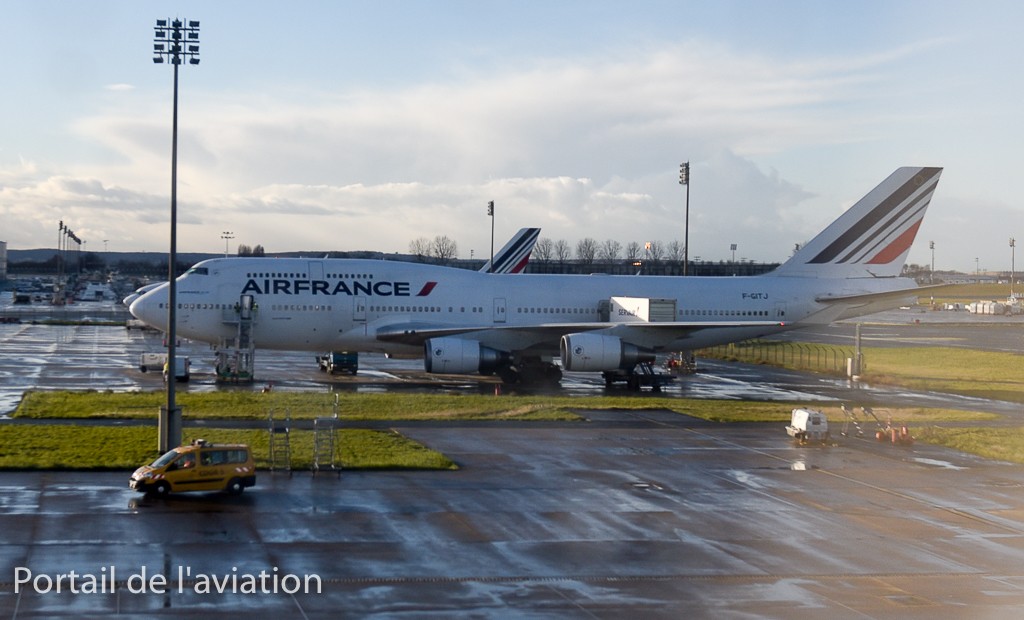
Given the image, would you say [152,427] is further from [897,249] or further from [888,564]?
[897,249]

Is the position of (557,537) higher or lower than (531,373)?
lower

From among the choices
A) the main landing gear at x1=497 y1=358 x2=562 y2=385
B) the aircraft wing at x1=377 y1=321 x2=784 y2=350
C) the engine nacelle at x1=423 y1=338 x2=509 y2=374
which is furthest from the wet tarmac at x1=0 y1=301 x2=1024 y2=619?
the main landing gear at x1=497 y1=358 x2=562 y2=385

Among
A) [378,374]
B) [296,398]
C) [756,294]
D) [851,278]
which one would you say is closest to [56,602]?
[296,398]

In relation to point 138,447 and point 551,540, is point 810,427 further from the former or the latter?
point 138,447

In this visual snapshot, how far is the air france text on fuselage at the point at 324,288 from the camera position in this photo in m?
49.9

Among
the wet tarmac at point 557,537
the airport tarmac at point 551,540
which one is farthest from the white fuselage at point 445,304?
the airport tarmac at point 551,540

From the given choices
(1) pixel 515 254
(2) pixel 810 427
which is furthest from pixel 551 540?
(1) pixel 515 254

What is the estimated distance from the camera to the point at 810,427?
3462 cm

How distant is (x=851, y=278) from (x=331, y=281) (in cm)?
2802

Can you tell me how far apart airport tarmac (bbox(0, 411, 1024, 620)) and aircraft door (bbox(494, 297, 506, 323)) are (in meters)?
21.6

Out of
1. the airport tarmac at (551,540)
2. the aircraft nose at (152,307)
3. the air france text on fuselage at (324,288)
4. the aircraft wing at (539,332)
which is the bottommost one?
the airport tarmac at (551,540)

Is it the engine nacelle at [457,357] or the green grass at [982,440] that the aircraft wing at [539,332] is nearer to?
the engine nacelle at [457,357]

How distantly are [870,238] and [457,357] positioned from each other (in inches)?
966

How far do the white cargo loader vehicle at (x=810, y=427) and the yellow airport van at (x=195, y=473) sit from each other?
18.7m
